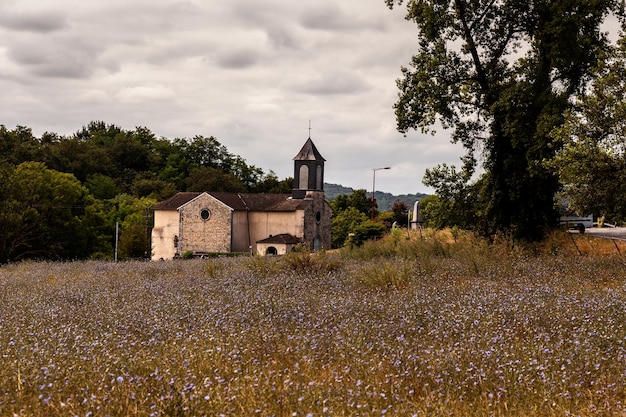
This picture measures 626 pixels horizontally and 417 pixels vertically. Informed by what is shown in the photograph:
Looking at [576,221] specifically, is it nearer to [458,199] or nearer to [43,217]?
[458,199]

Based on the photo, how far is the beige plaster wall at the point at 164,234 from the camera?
58.3 m

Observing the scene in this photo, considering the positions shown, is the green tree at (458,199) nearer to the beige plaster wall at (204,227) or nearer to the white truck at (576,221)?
the white truck at (576,221)

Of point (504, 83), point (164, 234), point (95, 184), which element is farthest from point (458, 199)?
point (95, 184)

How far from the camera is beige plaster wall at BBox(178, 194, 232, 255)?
56188 mm

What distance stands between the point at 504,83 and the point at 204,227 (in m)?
39.1

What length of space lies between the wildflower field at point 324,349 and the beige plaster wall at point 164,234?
1831 inches

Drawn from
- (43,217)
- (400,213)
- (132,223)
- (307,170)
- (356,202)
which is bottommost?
(132,223)

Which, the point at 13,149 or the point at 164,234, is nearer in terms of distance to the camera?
the point at 164,234

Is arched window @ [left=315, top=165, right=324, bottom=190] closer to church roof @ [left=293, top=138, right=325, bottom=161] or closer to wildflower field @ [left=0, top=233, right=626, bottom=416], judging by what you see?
church roof @ [left=293, top=138, right=325, bottom=161]

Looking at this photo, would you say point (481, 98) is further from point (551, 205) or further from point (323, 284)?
point (323, 284)

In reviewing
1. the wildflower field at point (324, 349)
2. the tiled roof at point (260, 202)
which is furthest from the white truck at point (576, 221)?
the tiled roof at point (260, 202)

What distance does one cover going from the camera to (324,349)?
6.90 metres

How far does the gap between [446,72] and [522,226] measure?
235 inches

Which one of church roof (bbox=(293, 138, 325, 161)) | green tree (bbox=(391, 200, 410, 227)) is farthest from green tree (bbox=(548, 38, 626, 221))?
green tree (bbox=(391, 200, 410, 227))
